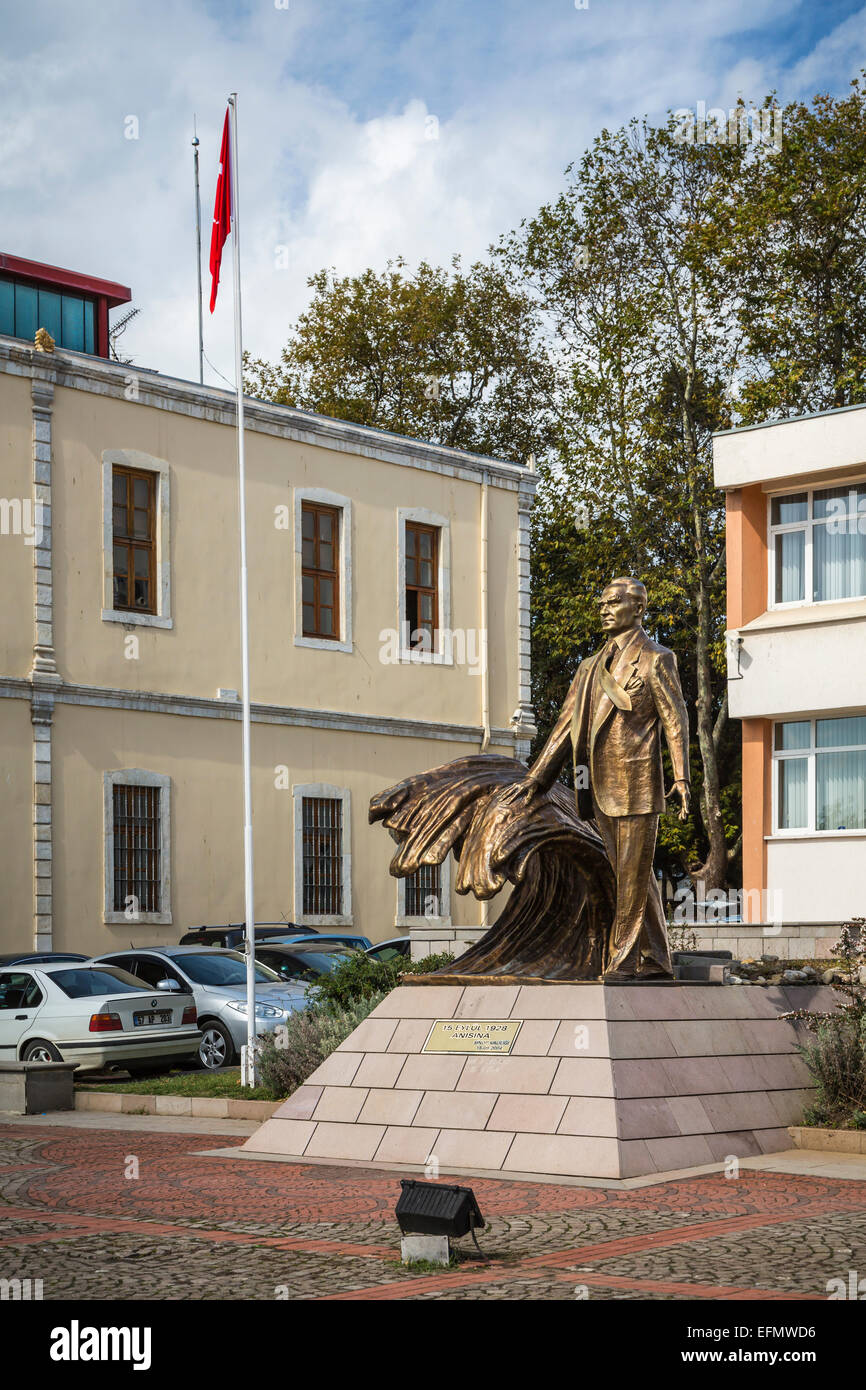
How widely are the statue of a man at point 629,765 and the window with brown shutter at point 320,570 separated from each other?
723 inches

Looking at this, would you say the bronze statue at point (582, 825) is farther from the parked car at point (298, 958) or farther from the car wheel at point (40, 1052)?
the parked car at point (298, 958)

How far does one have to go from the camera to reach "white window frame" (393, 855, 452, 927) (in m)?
31.8

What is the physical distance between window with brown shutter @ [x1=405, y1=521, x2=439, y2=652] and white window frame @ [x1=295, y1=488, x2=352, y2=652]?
160cm

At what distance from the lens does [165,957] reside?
21.2 m

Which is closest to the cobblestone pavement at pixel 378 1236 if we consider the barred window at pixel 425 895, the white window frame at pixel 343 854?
the white window frame at pixel 343 854

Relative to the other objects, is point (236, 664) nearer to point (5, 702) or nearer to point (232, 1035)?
point (5, 702)

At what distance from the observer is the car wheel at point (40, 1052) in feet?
61.8

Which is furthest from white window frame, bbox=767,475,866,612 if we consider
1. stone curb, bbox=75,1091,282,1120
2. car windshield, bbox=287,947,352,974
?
stone curb, bbox=75,1091,282,1120

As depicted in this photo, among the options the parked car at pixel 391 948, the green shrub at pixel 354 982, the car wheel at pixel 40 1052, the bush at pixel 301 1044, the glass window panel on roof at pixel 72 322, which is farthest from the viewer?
the glass window panel on roof at pixel 72 322

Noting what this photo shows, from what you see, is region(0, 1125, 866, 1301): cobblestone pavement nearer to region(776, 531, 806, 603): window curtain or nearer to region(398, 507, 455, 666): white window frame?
region(776, 531, 806, 603): window curtain

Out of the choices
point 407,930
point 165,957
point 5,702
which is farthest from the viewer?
point 407,930

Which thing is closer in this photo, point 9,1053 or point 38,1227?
point 38,1227

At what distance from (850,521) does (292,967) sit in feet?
35.2
